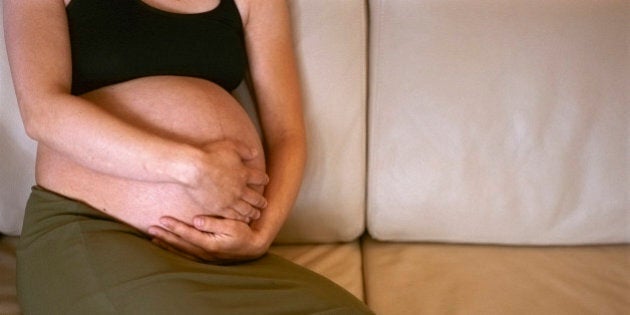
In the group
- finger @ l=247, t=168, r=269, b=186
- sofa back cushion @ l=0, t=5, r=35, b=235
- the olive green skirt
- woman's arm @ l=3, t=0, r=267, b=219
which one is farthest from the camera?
sofa back cushion @ l=0, t=5, r=35, b=235

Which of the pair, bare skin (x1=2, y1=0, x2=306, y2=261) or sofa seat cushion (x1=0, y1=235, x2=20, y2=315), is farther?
sofa seat cushion (x1=0, y1=235, x2=20, y2=315)

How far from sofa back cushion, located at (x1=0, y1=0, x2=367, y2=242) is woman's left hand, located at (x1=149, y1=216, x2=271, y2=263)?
263mm

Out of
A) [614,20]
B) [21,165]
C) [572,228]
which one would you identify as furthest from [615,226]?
[21,165]

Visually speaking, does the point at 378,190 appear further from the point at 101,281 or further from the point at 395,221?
the point at 101,281

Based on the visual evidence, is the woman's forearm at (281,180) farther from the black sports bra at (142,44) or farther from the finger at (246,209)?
the black sports bra at (142,44)

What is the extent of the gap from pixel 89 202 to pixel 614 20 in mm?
1043

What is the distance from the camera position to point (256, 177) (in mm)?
1031

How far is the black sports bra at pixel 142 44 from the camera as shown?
0.99 meters

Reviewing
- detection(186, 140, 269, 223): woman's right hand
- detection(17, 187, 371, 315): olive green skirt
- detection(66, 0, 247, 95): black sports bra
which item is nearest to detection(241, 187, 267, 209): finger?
detection(186, 140, 269, 223): woman's right hand

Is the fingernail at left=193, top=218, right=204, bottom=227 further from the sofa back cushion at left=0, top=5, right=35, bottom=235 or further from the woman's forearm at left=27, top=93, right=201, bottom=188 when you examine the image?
the sofa back cushion at left=0, top=5, right=35, bottom=235

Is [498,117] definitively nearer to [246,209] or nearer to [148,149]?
[246,209]

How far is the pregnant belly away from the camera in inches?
37.6

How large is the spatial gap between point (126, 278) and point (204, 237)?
154 mm

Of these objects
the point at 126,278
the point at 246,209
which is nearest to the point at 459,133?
the point at 246,209
